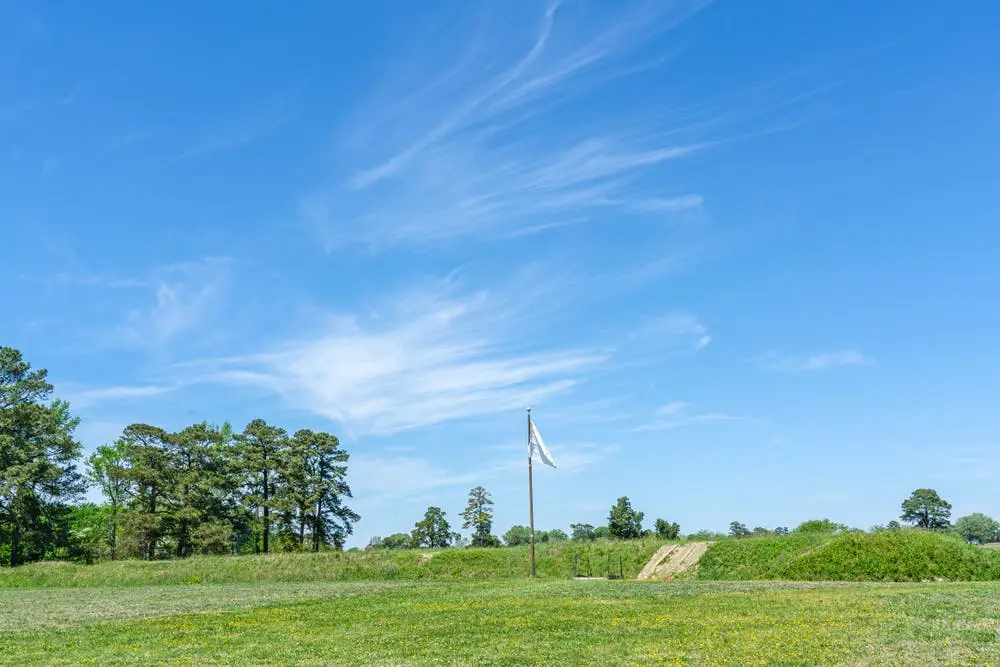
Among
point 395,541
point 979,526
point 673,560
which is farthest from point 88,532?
point 979,526

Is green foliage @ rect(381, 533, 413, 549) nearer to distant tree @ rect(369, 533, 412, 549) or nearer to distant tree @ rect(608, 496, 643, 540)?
distant tree @ rect(369, 533, 412, 549)

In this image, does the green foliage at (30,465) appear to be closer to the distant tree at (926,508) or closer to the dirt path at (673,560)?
the dirt path at (673,560)

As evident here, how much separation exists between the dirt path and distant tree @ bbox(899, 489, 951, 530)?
55.0m

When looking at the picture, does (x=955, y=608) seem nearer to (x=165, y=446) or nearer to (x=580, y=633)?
(x=580, y=633)

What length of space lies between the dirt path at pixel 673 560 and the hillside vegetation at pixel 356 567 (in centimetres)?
113

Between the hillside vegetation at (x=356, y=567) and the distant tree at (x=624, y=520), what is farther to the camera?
the distant tree at (x=624, y=520)

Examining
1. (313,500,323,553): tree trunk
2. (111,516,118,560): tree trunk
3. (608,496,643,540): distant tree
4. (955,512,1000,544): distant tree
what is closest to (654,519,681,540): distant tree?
(608,496,643,540): distant tree

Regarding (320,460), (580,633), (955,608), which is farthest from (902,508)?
(580,633)

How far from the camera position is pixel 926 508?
93.8 m

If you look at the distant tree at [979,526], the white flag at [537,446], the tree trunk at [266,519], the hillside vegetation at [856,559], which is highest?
the white flag at [537,446]

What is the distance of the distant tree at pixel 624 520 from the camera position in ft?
286

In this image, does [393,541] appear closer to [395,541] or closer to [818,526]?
[395,541]

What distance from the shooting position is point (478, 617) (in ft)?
81.9

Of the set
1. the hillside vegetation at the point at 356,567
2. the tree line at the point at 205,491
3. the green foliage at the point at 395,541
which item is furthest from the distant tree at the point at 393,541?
the hillside vegetation at the point at 356,567
